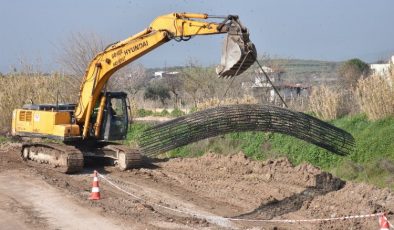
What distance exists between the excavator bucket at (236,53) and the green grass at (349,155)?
5.06 m

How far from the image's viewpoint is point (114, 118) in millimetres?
20031

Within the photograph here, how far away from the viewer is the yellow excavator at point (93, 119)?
18594 mm

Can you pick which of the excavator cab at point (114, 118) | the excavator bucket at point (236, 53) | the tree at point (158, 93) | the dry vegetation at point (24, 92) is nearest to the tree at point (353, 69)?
the tree at point (158, 93)

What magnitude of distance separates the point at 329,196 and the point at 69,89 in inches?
771

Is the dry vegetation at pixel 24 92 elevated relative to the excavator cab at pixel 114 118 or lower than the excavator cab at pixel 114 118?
elevated

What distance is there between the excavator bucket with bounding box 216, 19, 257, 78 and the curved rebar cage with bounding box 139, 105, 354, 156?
2.54 ft

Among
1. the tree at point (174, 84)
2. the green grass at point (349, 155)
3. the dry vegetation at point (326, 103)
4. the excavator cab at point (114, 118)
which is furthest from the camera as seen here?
the tree at point (174, 84)

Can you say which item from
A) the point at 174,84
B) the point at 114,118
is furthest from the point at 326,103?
the point at 174,84

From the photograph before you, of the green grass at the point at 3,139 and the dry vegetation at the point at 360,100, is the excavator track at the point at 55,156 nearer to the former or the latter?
the green grass at the point at 3,139

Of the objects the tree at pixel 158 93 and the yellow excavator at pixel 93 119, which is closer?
the yellow excavator at pixel 93 119

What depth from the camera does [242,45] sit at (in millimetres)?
13688

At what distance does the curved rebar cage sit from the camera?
1387 cm

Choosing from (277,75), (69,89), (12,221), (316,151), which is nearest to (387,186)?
(316,151)

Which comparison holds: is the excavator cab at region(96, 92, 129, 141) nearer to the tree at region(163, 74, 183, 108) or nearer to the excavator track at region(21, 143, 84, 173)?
the excavator track at region(21, 143, 84, 173)
